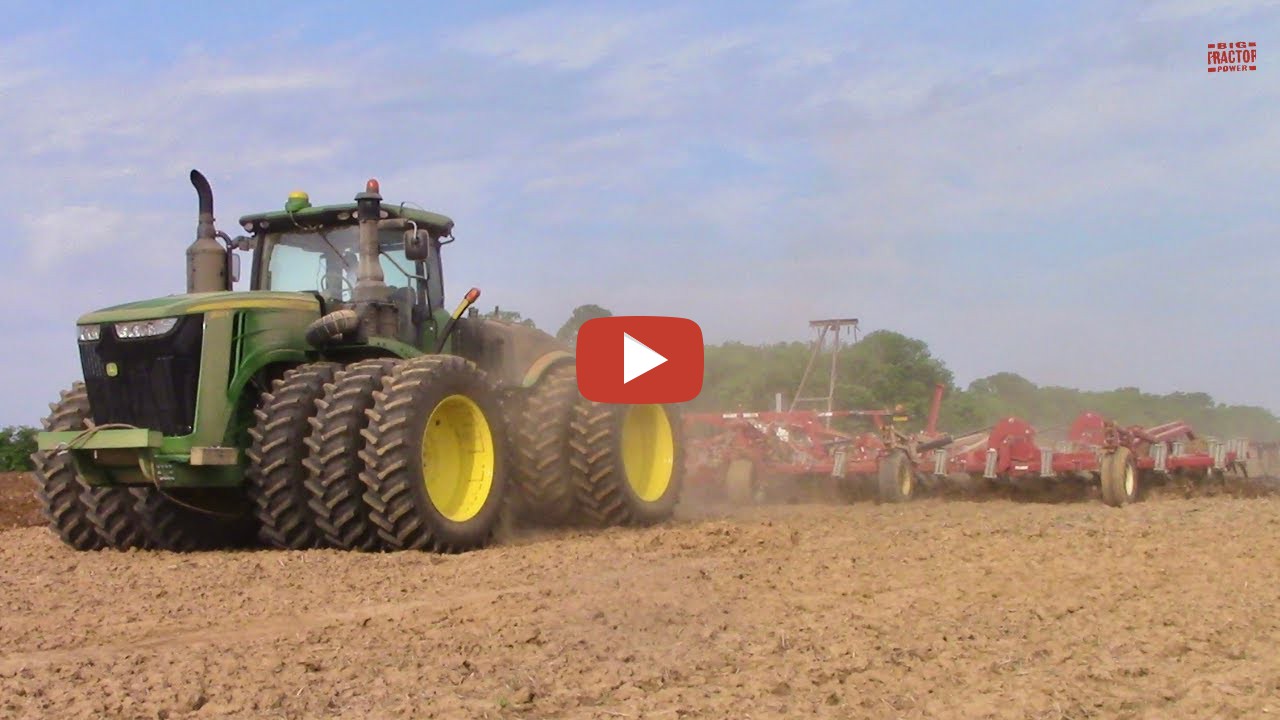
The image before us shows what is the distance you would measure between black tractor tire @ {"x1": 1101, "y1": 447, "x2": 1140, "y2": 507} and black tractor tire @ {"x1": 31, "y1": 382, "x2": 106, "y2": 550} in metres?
10.1

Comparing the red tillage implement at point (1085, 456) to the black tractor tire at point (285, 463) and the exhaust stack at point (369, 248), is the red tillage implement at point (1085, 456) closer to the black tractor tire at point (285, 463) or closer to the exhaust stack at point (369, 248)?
the exhaust stack at point (369, 248)

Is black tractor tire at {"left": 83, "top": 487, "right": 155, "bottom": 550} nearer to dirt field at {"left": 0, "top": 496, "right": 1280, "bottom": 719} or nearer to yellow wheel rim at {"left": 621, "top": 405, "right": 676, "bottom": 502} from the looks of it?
dirt field at {"left": 0, "top": 496, "right": 1280, "bottom": 719}

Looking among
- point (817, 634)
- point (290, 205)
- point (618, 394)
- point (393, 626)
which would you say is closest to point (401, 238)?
point (290, 205)

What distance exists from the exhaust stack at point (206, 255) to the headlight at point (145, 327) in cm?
151

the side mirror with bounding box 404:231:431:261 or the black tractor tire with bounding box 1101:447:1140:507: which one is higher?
the side mirror with bounding box 404:231:431:261

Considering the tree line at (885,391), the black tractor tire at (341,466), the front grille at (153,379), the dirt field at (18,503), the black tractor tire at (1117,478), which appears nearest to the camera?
the black tractor tire at (341,466)

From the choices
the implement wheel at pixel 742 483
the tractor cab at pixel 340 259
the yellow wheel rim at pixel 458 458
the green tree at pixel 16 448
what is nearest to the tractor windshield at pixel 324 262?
the tractor cab at pixel 340 259

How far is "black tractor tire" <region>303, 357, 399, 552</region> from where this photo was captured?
804 centimetres

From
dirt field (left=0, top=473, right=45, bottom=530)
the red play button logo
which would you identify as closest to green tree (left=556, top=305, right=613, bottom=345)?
the red play button logo

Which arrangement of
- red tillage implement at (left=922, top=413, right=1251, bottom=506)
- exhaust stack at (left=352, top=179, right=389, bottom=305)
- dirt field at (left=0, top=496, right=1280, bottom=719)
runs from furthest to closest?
red tillage implement at (left=922, top=413, right=1251, bottom=506) → exhaust stack at (left=352, top=179, right=389, bottom=305) → dirt field at (left=0, top=496, right=1280, bottom=719)

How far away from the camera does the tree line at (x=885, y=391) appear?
21.0m

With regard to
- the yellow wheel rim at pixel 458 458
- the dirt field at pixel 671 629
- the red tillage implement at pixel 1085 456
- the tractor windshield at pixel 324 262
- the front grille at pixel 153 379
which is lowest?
the dirt field at pixel 671 629

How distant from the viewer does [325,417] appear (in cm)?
812

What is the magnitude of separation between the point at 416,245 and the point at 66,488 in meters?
2.86
